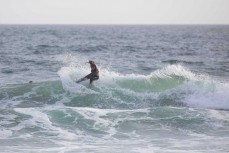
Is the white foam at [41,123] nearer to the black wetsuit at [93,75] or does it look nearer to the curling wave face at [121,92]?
the curling wave face at [121,92]

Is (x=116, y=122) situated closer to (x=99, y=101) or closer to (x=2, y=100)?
(x=99, y=101)

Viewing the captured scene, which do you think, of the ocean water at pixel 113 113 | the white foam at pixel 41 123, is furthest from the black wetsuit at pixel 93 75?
the white foam at pixel 41 123

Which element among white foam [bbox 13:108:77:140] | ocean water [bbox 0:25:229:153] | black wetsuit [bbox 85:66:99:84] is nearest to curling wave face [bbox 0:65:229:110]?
ocean water [bbox 0:25:229:153]

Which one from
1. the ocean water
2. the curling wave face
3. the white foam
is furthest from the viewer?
the curling wave face

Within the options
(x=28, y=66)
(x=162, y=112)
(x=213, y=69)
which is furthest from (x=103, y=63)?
(x=162, y=112)

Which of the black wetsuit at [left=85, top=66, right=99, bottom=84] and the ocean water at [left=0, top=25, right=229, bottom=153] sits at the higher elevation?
the black wetsuit at [left=85, top=66, right=99, bottom=84]

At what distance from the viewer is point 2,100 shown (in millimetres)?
17438

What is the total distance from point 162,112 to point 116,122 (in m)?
2.15

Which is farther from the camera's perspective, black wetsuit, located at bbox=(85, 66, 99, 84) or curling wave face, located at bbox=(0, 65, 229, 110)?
black wetsuit, located at bbox=(85, 66, 99, 84)

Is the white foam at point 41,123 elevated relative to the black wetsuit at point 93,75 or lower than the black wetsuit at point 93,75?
lower

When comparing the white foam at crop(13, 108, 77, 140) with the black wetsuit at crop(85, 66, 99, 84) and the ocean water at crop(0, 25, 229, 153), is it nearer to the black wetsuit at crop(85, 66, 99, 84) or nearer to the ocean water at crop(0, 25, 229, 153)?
the ocean water at crop(0, 25, 229, 153)

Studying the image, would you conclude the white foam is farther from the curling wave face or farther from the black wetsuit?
the black wetsuit

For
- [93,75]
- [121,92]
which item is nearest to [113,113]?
[121,92]

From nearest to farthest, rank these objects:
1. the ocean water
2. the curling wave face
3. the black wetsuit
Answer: the ocean water → the curling wave face → the black wetsuit
